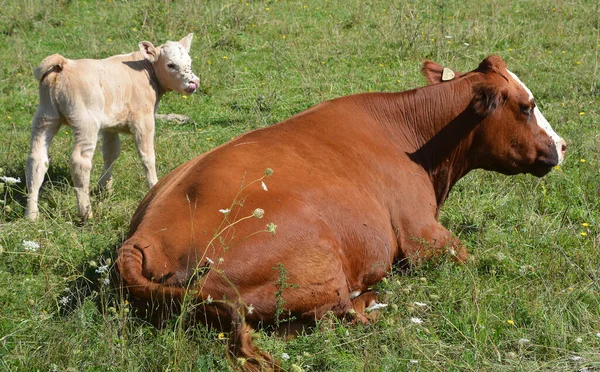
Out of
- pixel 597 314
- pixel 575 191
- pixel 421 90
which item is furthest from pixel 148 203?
pixel 575 191

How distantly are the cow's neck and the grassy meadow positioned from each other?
0.60 m

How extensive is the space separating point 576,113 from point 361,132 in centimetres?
414

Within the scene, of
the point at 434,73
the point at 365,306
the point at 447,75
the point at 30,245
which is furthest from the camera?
the point at 434,73

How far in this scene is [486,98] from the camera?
616 centimetres

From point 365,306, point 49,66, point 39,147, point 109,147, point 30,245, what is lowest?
point 365,306

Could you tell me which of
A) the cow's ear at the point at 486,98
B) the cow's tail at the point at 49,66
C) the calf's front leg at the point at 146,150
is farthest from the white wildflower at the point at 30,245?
the cow's ear at the point at 486,98

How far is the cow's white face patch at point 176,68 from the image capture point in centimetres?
818

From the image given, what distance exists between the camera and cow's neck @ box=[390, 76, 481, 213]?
6348 millimetres

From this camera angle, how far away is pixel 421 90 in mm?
6469

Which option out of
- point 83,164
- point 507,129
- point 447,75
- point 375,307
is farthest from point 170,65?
point 375,307

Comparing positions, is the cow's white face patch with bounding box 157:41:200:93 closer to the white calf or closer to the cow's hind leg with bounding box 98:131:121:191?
the white calf

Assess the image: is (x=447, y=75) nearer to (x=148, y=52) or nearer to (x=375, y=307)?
(x=375, y=307)

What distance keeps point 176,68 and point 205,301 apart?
169 inches

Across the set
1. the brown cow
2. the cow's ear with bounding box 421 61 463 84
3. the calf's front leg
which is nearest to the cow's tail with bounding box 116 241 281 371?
the brown cow
